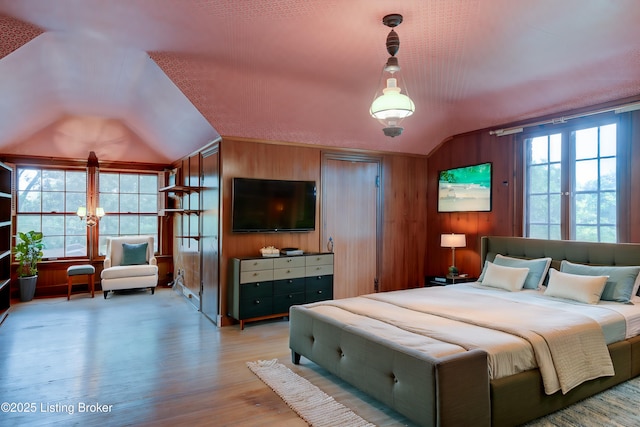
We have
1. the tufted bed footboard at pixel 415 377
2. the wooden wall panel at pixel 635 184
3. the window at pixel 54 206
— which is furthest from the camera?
the window at pixel 54 206

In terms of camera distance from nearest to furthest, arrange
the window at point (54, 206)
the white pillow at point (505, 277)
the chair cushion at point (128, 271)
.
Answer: the white pillow at point (505, 277)
the chair cushion at point (128, 271)
the window at point (54, 206)

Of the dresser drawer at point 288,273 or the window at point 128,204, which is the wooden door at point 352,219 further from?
the window at point 128,204

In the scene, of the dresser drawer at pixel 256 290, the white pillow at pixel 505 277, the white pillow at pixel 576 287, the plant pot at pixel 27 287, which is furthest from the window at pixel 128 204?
the white pillow at pixel 576 287

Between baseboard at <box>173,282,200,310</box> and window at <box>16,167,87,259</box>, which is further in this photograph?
window at <box>16,167,87,259</box>

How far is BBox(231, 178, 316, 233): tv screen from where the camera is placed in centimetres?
504

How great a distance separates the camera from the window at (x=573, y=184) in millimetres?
4438

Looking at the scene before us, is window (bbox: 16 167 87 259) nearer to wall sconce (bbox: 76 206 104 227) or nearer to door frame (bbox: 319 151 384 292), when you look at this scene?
wall sconce (bbox: 76 206 104 227)

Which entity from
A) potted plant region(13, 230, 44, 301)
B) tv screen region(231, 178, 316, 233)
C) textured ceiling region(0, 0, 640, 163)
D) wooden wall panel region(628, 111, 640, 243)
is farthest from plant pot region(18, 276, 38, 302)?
wooden wall panel region(628, 111, 640, 243)

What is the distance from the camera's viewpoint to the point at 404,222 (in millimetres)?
6539

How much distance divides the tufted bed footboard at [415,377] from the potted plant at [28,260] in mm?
5532

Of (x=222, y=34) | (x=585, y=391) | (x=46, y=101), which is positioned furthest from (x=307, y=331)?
(x=46, y=101)

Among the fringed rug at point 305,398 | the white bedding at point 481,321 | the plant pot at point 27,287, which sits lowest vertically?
the fringed rug at point 305,398

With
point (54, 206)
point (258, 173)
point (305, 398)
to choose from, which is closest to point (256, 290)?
point (258, 173)

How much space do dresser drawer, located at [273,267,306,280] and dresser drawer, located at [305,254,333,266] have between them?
136 millimetres
